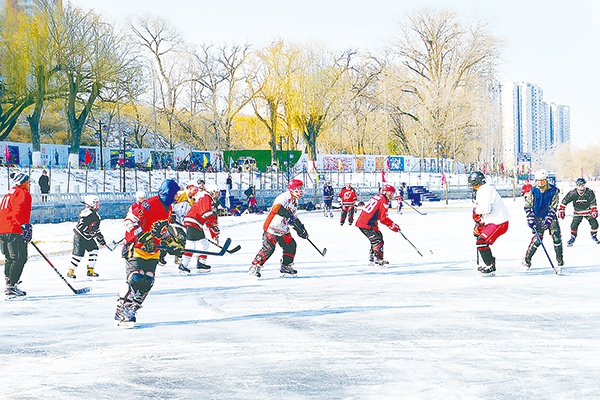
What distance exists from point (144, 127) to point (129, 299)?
6043 cm

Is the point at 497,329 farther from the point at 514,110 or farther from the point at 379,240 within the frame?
the point at 514,110

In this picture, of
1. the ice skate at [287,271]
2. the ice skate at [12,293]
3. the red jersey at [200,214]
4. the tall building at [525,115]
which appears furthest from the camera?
the tall building at [525,115]

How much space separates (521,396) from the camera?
4.59 meters

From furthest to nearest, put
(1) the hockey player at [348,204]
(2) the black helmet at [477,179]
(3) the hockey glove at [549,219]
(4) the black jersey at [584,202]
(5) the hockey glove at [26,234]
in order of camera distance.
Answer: (1) the hockey player at [348,204] → (4) the black jersey at [584,202] → (3) the hockey glove at [549,219] → (2) the black helmet at [477,179] → (5) the hockey glove at [26,234]

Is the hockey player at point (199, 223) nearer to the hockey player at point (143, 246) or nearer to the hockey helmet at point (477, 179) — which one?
the hockey helmet at point (477, 179)

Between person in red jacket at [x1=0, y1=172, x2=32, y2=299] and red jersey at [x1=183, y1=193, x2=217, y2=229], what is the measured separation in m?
3.42

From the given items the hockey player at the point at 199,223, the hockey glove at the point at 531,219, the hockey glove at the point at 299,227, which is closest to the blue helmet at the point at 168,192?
the hockey glove at the point at 299,227

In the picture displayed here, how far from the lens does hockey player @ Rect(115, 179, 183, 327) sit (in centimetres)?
704

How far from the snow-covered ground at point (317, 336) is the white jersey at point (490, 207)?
87 cm

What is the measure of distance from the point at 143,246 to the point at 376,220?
18.3 feet

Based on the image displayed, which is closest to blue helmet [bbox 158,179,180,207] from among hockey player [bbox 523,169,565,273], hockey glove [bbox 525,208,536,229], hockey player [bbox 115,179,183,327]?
hockey player [bbox 115,179,183,327]

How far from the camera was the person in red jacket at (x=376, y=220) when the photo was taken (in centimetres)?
1181

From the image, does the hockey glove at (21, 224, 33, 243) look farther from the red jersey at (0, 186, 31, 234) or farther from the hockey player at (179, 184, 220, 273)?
the hockey player at (179, 184, 220, 273)

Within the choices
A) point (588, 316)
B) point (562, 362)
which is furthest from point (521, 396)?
point (588, 316)
